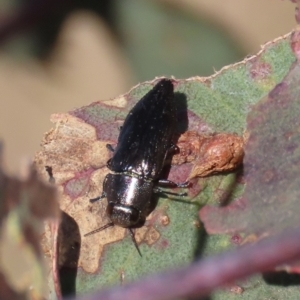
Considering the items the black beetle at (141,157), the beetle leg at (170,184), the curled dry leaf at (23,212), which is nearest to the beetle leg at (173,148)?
the black beetle at (141,157)

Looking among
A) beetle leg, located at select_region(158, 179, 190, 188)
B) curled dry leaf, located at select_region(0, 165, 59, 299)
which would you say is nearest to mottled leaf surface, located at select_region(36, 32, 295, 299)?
beetle leg, located at select_region(158, 179, 190, 188)

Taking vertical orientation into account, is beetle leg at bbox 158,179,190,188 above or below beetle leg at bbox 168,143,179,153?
below

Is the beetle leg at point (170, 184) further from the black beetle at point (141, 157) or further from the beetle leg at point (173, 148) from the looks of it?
the beetle leg at point (173, 148)

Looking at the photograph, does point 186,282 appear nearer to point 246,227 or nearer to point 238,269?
point 238,269

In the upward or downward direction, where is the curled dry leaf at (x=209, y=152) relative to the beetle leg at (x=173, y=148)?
upward

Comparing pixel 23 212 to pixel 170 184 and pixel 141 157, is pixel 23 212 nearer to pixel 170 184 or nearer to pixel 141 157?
pixel 170 184

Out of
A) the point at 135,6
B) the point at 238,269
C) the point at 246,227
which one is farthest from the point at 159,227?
the point at 135,6

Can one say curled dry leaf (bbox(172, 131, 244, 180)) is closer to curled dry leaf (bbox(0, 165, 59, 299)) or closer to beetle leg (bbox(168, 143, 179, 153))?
beetle leg (bbox(168, 143, 179, 153))
